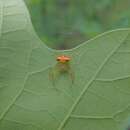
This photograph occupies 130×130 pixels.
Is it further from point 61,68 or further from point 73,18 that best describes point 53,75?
point 73,18

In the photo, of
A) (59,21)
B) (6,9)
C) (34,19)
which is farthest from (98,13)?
(6,9)

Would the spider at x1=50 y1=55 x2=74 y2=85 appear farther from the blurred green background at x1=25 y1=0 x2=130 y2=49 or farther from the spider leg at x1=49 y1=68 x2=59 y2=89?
the blurred green background at x1=25 y1=0 x2=130 y2=49

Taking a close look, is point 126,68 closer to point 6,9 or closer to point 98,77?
point 98,77

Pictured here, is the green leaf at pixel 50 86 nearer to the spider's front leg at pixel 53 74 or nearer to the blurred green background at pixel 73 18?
the spider's front leg at pixel 53 74

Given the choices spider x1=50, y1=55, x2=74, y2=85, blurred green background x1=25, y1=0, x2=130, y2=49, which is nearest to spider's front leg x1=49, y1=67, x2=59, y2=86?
spider x1=50, y1=55, x2=74, y2=85

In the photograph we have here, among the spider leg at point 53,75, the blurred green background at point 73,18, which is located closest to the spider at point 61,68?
the spider leg at point 53,75

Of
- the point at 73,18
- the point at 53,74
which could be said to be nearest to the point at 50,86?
the point at 53,74
